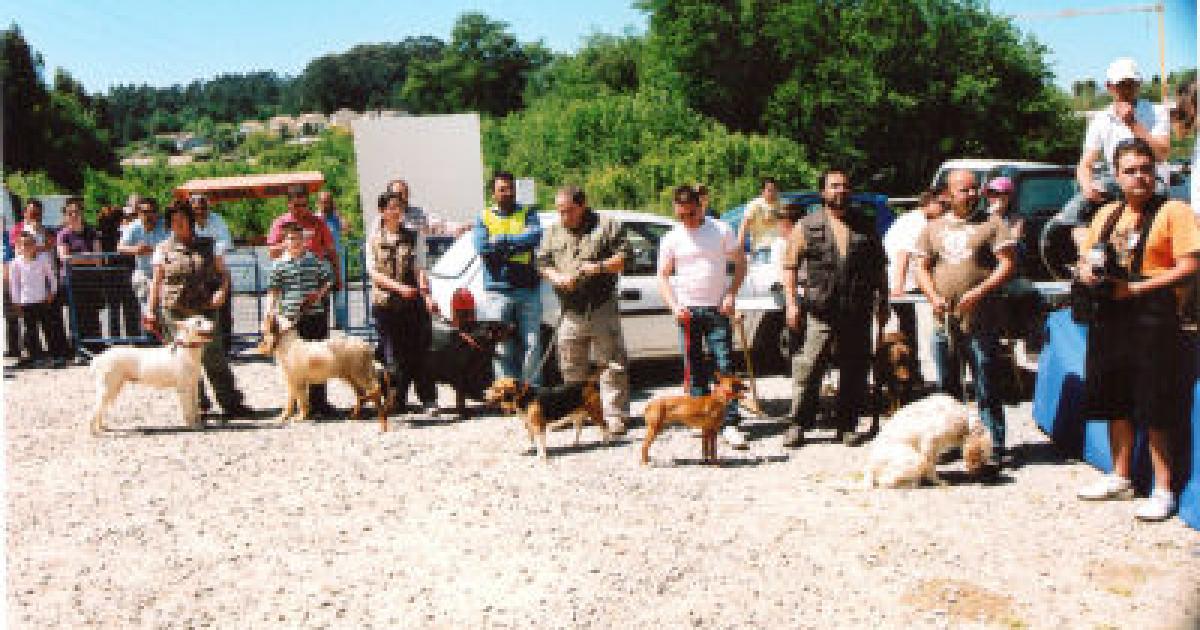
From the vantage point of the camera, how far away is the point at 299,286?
8.51 m

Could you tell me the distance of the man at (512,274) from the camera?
7.80m

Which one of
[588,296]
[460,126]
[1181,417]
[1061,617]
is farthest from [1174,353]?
[460,126]

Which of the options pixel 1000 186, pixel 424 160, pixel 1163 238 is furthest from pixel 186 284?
pixel 424 160

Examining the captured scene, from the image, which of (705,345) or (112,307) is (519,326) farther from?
(112,307)

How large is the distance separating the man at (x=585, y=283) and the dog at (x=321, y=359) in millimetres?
1697

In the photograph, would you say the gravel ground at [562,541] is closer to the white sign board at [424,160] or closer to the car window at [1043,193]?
the car window at [1043,193]

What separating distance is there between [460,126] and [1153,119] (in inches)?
413

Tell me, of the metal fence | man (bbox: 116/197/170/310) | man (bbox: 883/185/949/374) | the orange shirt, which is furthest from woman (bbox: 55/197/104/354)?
the orange shirt

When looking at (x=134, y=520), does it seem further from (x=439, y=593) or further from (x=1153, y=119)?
(x=1153, y=119)

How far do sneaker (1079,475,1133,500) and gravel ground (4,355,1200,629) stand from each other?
96mm

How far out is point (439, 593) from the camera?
4793 millimetres

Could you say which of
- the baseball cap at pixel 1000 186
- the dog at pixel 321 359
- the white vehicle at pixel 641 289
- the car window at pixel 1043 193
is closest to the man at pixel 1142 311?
the baseball cap at pixel 1000 186

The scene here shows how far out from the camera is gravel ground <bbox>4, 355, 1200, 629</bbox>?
14.9ft

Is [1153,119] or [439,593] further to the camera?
[1153,119]
